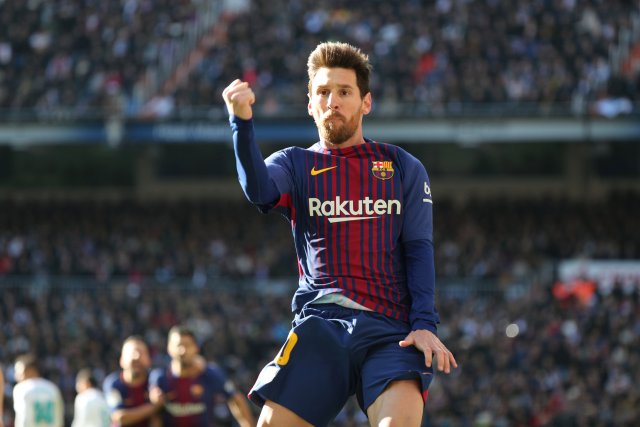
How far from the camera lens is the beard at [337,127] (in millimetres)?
4586

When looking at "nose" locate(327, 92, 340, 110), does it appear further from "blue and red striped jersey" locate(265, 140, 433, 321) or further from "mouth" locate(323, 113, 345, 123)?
"blue and red striped jersey" locate(265, 140, 433, 321)

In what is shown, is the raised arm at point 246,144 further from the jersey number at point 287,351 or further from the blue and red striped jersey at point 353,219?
the jersey number at point 287,351

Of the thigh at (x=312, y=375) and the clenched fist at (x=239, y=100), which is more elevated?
the clenched fist at (x=239, y=100)

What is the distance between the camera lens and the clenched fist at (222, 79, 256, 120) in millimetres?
4168

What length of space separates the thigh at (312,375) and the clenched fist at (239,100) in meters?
0.86

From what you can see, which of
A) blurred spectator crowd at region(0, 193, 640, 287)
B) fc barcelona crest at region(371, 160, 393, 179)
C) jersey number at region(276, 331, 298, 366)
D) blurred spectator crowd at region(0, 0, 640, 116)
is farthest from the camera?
blurred spectator crowd at region(0, 0, 640, 116)

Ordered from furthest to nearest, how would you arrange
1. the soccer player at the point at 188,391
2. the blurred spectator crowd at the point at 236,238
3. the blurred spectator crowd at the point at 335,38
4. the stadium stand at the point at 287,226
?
the blurred spectator crowd at the point at 335,38, the blurred spectator crowd at the point at 236,238, the stadium stand at the point at 287,226, the soccer player at the point at 188,391

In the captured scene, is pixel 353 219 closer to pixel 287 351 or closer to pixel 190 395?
pixel 287 351

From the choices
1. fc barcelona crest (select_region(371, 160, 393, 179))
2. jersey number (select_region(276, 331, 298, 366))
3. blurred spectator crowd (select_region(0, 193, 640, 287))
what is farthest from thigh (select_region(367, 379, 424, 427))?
blurred spectator crowd (select_region(0, 193, 640, 287))

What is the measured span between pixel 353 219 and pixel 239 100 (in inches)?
27.9

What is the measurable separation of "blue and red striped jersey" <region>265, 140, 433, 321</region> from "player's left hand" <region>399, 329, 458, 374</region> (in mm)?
151

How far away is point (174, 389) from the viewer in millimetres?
9484

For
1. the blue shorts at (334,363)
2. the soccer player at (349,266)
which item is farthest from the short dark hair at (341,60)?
the blue shorts at (334,363)

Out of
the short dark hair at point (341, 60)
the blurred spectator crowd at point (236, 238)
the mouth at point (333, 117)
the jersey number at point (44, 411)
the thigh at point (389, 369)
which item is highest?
→ the short dark hair at point (341, 60)
